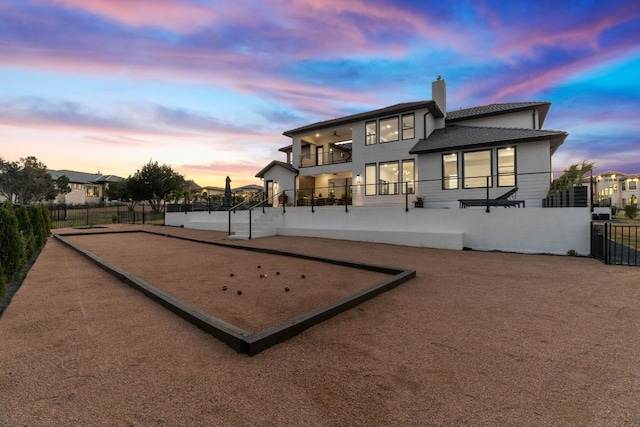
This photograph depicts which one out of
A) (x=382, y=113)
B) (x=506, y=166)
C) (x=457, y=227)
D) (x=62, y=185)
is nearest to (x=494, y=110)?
(x=506, y=166)

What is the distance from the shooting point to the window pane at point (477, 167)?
14.8m

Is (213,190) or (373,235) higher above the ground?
(213,190)

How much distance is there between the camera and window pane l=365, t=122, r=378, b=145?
18.5 metres

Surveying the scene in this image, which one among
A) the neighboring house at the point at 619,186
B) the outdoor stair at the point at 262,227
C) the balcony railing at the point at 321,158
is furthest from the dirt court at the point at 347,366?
the neighboring house at the point at 619,186

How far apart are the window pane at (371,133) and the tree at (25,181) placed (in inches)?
2088

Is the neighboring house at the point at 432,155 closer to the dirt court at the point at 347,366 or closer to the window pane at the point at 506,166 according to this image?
the window pane at the point at 506,166

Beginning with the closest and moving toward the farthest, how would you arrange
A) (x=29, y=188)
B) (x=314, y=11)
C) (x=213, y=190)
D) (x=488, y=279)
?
(x=488, y=279)
(x=314, y=11)
(x=29, y=188)
(x=213, y=190)

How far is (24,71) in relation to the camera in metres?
13.5

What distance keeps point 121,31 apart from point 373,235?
50.6ft

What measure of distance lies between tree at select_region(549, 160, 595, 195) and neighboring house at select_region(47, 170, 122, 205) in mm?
69722

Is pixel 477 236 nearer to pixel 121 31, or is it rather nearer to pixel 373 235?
pixel 373 235

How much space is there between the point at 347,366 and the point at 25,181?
2369 inches

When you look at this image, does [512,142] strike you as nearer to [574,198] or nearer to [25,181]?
[574,198]

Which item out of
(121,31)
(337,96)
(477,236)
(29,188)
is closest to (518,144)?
(477,236)
